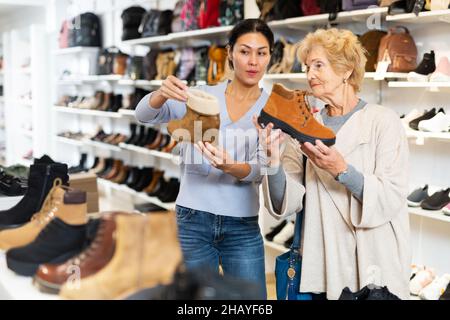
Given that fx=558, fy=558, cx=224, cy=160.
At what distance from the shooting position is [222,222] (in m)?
1.76

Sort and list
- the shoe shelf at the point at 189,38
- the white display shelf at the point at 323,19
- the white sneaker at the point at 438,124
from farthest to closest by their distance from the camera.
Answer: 1. the shoe shelf at the point at 189,38
2. the white display shelf at the point at 323,19
3. the white sneaker at the point at 438,124

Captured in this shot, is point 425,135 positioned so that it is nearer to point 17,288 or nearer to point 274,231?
point 274,231

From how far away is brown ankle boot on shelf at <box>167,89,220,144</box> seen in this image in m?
A: 1.56

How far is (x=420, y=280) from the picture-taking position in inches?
123

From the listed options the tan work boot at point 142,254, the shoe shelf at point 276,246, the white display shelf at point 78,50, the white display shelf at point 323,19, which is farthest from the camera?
the white display shelf at point 78,50

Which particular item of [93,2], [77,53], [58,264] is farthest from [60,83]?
[58,264]

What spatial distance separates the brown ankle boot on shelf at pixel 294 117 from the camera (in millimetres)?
1554

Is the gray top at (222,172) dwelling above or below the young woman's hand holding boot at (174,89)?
below

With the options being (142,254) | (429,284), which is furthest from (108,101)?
(142,254)

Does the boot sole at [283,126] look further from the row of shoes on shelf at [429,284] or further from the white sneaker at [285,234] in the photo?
the white sneaker at [285,234]

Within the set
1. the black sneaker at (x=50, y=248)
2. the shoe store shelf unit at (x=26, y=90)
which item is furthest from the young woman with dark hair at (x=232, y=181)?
the shoe store shelf unit at (x=26, y=90)

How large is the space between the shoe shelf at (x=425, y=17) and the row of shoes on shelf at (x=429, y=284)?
1.41 m

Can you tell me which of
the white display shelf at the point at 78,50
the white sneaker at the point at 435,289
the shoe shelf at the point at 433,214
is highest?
the white display shelf at the point at 78,50

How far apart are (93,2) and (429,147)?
5.21 metres
